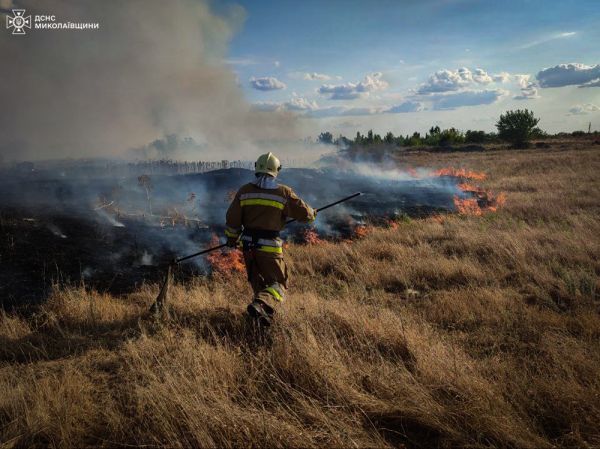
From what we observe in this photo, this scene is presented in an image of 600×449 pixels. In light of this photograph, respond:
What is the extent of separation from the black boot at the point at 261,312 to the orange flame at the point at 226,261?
11.1 feet

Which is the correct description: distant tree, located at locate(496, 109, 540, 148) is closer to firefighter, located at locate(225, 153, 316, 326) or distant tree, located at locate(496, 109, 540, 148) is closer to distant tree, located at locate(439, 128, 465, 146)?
distant tree, located at locate(439, 128, 465, 146)

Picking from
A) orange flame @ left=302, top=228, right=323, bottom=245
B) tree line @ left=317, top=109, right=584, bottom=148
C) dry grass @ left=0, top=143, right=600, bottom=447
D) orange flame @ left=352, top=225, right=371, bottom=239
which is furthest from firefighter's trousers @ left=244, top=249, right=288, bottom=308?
tree line @ left=317, top=109, right=584, bottom=148

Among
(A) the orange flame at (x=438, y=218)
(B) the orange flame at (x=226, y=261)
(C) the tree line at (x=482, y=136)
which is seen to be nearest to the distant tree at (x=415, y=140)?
(C) the tree line at (x=482, y=136)

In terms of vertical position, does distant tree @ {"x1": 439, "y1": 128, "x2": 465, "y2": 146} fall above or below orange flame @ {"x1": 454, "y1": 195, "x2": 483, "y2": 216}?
above

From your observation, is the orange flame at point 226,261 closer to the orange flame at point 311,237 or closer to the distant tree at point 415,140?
the orange flame at point 311,237

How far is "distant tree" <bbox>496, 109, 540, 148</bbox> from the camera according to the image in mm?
48500

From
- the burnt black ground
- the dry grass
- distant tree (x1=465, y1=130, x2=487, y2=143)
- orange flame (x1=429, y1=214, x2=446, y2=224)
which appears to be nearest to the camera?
the dry grass

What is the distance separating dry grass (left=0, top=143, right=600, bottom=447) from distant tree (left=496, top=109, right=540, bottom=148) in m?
49.6

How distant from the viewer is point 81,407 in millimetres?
3012

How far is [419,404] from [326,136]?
55.4 metres

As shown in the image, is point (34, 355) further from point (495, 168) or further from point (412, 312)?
point (495, 168)

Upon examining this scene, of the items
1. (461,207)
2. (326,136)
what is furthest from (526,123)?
(461,207)

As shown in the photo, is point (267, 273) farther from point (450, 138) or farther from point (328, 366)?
point (450, 138)

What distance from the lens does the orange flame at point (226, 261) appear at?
802cm
